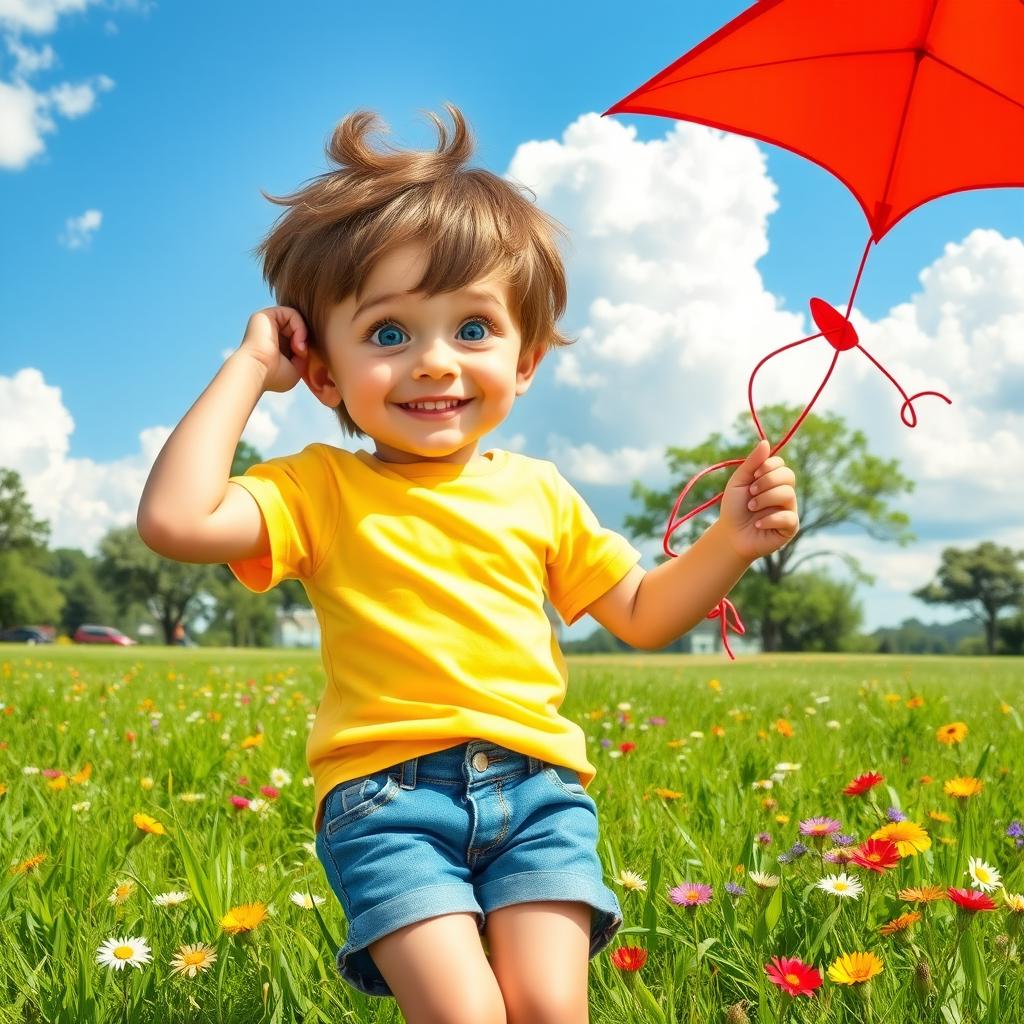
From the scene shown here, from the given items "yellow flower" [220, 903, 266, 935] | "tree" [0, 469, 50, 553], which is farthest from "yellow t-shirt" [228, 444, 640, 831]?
"tree" [0, 469, 50, 553]

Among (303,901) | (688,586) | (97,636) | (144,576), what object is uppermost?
(144,576)

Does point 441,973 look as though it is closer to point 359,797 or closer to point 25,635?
point 359,797

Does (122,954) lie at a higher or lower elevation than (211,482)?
lower

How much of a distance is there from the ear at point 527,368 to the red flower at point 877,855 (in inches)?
48.5

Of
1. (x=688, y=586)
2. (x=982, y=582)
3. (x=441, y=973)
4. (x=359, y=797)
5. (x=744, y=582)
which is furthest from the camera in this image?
(x=982, y=582)

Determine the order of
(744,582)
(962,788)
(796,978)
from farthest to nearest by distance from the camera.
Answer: (744,582) < (962,788) < (796,978)

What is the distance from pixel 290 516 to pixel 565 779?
757 millimetres

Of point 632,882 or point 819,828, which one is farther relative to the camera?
point 819,828

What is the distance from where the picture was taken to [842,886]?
2416 mm

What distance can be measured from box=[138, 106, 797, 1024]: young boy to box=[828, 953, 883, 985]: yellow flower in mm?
403

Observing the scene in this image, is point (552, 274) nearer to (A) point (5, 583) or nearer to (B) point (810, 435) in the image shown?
(B) point (810, 435)

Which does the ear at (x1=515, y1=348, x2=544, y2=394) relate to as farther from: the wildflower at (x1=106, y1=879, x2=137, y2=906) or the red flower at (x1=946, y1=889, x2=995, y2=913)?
the wildflower at (x1=106, y1=879, x2=137, y2=906)

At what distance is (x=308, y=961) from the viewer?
2.40 meters

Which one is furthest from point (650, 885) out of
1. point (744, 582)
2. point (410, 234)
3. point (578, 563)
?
point (744, 582)
